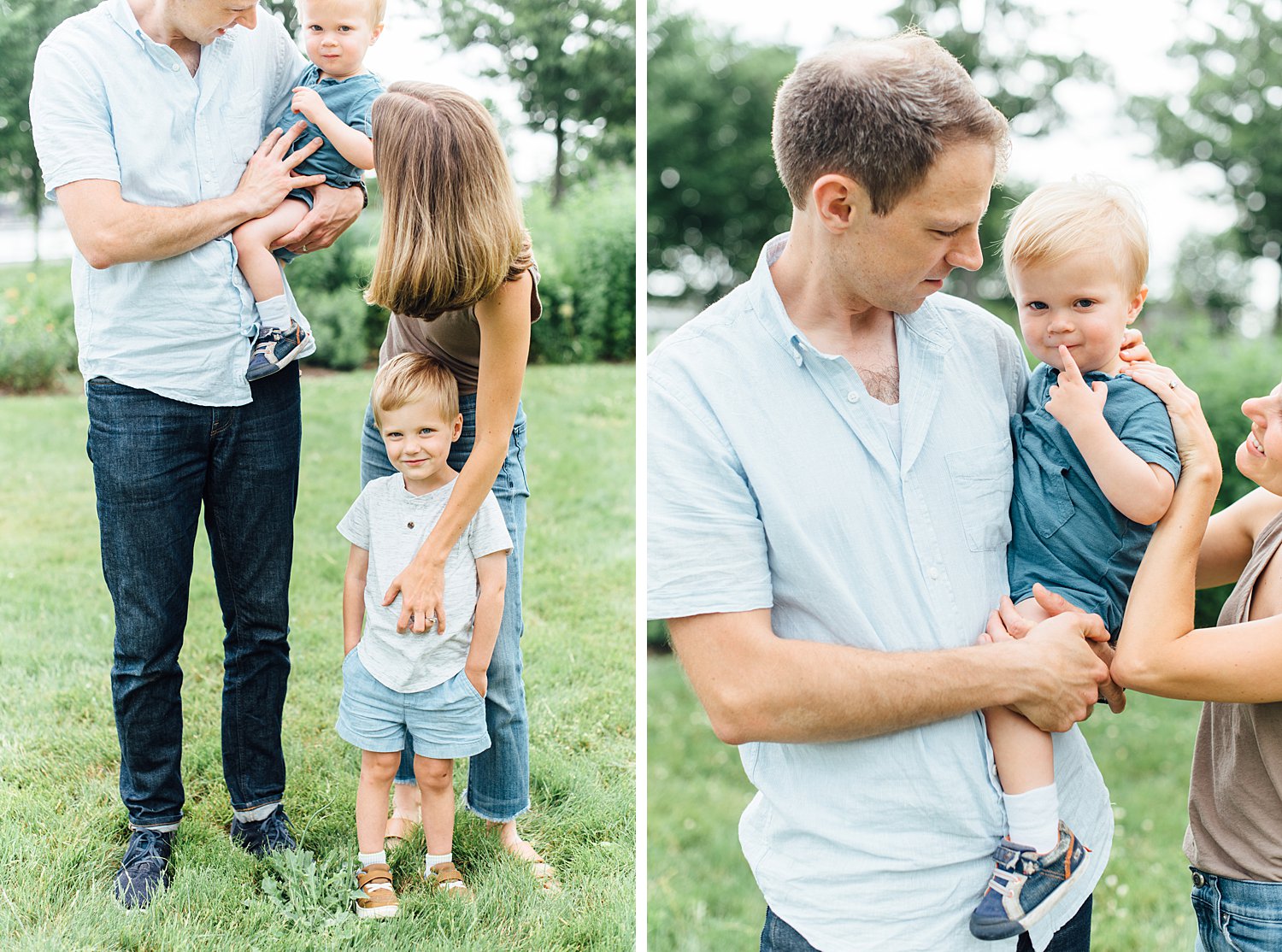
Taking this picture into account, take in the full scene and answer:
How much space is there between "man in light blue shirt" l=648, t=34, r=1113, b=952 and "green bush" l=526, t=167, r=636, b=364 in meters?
4.15

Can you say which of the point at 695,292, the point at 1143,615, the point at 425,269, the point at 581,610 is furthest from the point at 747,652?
the point at 695,292

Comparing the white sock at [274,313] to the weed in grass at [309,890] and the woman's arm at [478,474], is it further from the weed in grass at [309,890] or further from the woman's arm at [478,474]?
the weed in grass at [309,890]

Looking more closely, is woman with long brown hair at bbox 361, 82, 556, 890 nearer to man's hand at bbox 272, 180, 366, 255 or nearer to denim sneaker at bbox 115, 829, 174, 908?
man's hand at bbox 272, 180, 366, 255

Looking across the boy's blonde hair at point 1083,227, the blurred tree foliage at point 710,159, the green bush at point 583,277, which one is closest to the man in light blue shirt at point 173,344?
the boy's blonde hair at point 1083,227

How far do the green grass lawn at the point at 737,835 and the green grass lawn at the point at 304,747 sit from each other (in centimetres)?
122

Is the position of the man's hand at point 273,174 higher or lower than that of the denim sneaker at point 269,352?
higher

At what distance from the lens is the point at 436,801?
2850 mm

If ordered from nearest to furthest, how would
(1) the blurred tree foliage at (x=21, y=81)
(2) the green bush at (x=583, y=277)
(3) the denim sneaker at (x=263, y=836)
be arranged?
(3) the denim sneaker at (x=263, y=836), (1) the blurred tree foliage at (x=21, y=81), (2) the green bush at (x=583, y=277)

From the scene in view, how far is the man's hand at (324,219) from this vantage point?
264 centimetres

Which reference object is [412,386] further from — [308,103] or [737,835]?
[737,835]

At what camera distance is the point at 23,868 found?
9.22 ft

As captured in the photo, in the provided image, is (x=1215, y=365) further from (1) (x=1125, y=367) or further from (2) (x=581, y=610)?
(1) (x=1125, y=367)

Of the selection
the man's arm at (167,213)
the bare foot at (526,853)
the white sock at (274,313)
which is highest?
the man's arm at (167,213)

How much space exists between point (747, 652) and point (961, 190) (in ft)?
2.86
